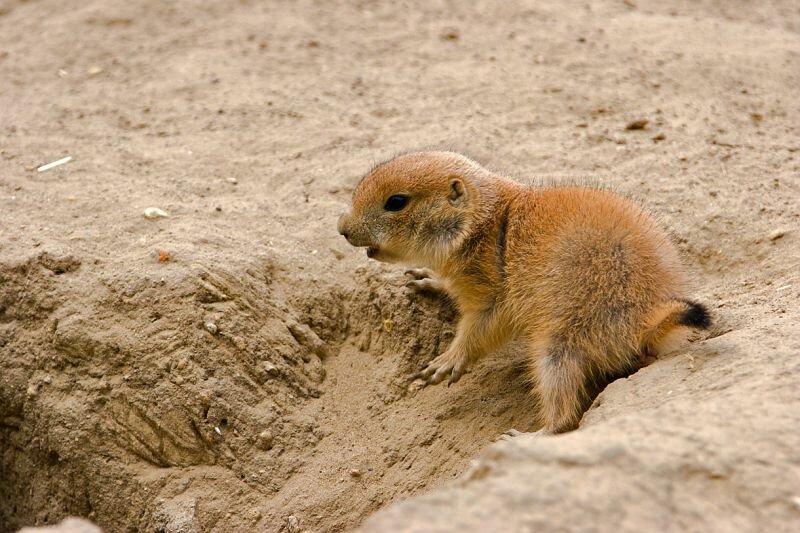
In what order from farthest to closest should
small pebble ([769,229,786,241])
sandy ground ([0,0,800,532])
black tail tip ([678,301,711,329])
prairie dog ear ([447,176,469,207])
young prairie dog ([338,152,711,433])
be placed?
1. small pebble ([769,229,786,241])
2. prairie dog ear ([447,176,469,207])
3. young prairie dog ([338,152,711,433])
4. black tail tip ([678,301,711,329])
5. sandy ground ([0,0,800,532])

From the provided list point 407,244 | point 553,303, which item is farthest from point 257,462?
point 553,303

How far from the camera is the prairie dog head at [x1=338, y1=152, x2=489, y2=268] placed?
4.30 meters

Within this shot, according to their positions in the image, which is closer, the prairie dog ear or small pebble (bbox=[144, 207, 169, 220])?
the prairie dog ear

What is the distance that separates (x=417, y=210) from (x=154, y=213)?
1.57 m

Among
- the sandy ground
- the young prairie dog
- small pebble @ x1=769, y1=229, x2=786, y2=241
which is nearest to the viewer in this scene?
the sandy ground

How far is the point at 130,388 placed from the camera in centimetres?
429

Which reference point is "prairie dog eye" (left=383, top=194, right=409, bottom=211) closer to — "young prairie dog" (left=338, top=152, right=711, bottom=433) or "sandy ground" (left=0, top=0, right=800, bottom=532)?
"young prairie dog" (left=338, top=152, right=711, bottom=433)

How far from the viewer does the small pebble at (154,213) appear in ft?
16.3

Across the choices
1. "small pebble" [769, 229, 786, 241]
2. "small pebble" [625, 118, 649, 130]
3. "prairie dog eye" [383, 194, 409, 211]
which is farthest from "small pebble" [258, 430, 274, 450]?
"small pebble" [625, 118, 649, 130]

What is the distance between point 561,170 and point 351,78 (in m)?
2.11

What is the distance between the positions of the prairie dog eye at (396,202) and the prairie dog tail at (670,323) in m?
1.31

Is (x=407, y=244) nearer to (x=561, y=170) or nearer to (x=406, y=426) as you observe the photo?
(x=406, y=426)

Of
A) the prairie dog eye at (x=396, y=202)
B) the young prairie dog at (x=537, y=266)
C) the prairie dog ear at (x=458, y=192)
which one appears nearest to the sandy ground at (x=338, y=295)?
the young prairie dog at (x=537, y=266)

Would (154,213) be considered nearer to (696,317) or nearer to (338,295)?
(338,295)
